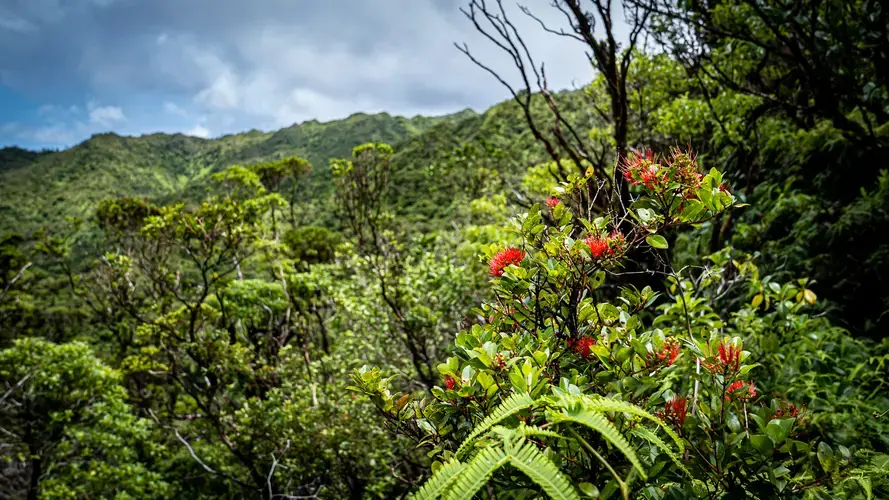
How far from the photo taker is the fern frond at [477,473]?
0.96 metres

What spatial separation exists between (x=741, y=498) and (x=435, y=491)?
0.93m

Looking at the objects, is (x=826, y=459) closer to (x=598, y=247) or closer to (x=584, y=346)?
(x=584, y=346)

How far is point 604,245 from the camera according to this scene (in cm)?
162

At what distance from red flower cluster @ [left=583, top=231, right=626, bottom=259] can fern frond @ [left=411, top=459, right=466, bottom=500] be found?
894 mm

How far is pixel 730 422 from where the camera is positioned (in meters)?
1.46

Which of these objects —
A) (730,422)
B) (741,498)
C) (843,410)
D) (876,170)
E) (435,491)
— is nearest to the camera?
(435,491)

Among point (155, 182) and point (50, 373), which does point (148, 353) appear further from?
point (155, 182)

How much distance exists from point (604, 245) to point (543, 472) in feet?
Answer: 2.93

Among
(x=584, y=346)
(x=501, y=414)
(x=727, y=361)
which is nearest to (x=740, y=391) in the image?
(x=727, y=361)

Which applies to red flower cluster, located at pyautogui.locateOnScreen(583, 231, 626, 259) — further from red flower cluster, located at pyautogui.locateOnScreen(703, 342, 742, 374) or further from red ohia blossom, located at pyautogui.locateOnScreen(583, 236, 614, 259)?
red flower cluster, located at pyautogui.locateOnScreen(703, 342, 742, 374)

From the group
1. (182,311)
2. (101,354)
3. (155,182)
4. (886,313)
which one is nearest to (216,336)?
(182,311)

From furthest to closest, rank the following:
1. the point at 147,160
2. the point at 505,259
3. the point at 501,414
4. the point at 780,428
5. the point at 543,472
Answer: the point at 147,160 < the point at 505,259 < the point at 780,428 < the point at 501,414 < the point at 543,472

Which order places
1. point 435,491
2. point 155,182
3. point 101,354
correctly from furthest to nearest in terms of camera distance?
point 155,182 < point 101,354 < point 435,491

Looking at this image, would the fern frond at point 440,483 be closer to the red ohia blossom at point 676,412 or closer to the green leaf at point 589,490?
the green leaf at point 589,490
